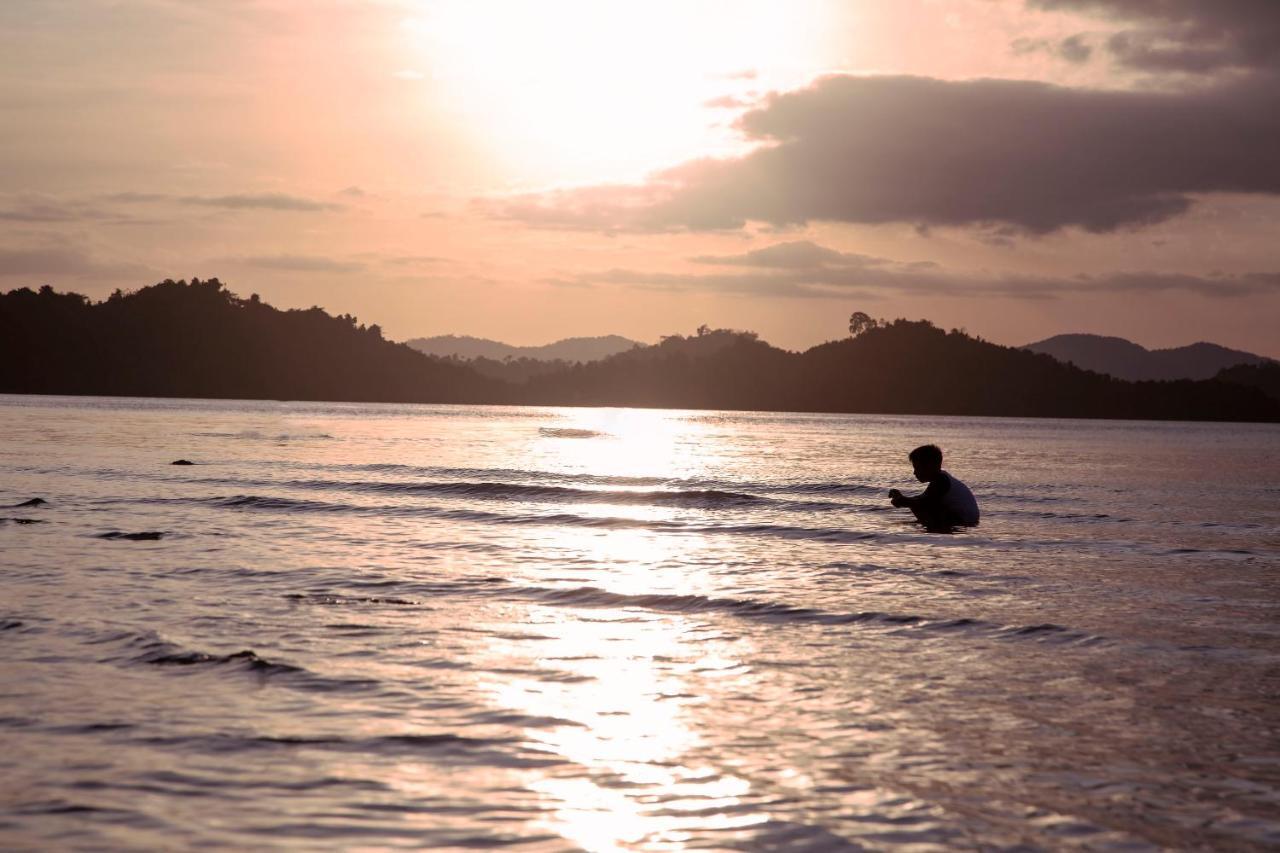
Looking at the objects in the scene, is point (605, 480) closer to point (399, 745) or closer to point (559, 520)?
point (559, 520)

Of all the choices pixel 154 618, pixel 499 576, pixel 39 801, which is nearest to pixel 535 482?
pixel 499 576

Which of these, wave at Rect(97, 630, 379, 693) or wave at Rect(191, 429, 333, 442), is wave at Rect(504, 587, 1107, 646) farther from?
wave at Rect(191, 429, 333, 442)

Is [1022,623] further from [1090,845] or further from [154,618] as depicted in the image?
[154,618]

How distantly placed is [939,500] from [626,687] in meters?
17.6

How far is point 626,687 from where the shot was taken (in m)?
11.1

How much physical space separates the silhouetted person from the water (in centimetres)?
88

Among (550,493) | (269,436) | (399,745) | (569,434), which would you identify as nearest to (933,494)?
(550,493)

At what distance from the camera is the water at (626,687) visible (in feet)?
24.5

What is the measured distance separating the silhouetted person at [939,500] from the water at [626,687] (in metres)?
0.88

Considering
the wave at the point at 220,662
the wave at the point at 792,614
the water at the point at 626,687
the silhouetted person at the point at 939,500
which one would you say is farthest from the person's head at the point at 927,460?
the wave at the point at 220,662

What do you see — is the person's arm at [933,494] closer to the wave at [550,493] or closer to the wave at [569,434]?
the wave at [550,493]

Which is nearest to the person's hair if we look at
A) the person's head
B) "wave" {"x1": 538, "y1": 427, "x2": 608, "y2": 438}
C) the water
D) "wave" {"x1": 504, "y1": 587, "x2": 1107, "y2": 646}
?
the person's head

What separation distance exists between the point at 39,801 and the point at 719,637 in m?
8.15

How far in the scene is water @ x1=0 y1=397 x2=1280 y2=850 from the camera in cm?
746
